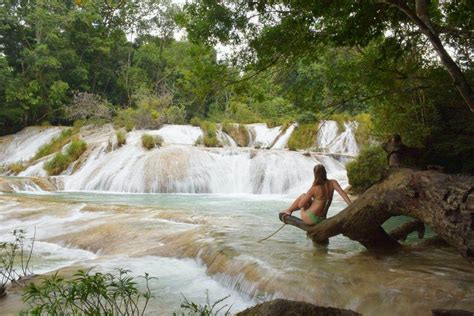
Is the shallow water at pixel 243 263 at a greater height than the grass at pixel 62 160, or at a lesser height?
lesser

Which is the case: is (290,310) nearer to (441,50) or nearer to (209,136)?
(441,50)

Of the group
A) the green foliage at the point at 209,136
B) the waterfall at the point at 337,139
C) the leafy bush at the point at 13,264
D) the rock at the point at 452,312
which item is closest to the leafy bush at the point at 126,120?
the green foliage at the point at 209,136

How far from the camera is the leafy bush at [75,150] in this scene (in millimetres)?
20956

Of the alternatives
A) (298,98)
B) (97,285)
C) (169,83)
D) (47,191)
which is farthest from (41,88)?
(97,285)

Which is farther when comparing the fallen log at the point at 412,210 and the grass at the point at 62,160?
the grass at the point at 62,160

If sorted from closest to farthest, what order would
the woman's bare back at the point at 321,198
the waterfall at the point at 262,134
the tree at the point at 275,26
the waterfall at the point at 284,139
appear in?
the tree at the point at 275,26
the woman's bare back at the point at 321,198
the waterfall at the point at 284,139
the waterfall at the point at 262,134

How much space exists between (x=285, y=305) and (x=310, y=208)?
3.10m

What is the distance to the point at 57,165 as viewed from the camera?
2038cm

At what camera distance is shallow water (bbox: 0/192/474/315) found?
4.01 meters

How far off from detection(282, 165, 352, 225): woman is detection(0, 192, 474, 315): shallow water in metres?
0.46

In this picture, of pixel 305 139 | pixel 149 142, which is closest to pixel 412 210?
pixel 149 142

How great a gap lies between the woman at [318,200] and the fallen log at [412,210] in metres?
0.16

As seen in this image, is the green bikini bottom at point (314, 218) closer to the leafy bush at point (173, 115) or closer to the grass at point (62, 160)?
the grass at point (62, 160)

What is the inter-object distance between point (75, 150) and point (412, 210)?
19.8 metres
